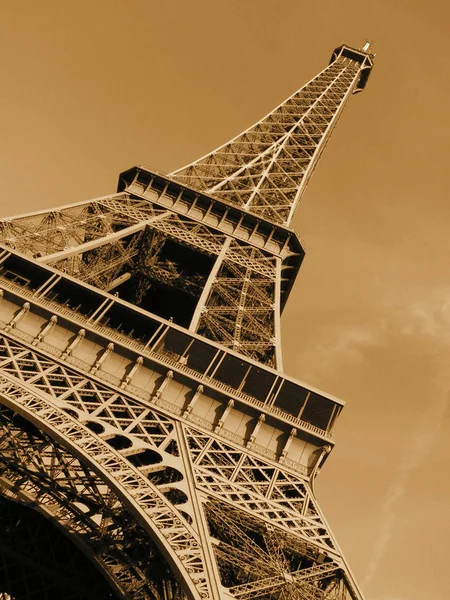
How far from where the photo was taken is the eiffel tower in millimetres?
14570

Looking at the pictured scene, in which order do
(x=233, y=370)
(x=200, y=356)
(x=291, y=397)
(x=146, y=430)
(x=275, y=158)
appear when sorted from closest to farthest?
1. (x=146, y=430)
2. (x=291, y=397)
3. (x=233, y=370)
4. (x=200, y=356)
5. (x=275, y=158)

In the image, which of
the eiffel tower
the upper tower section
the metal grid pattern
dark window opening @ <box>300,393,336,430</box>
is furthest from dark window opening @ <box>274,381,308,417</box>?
the metal grid pattern

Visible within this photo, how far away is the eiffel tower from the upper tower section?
745 cm

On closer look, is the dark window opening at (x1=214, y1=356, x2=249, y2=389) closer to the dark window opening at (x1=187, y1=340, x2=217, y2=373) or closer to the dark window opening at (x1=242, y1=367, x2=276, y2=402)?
the dark window opening at (x1=242, y1=367, x2=276, y2=402)

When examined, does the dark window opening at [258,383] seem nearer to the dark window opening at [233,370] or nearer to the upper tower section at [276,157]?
the dark window opening at [233,370]

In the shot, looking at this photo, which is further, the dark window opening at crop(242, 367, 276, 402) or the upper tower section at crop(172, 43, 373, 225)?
the upper tower section at crop(172, 43, 373, 225)

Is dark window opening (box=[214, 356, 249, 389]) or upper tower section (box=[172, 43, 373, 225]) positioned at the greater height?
upper tower section (box=[172, 43, 373, 225])

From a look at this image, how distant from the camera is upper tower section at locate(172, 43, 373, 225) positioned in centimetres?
3797

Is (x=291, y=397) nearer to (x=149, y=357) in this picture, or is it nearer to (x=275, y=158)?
(x=149, y=357)

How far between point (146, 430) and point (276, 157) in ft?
99.7

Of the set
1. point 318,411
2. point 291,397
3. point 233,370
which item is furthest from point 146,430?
point 318,411

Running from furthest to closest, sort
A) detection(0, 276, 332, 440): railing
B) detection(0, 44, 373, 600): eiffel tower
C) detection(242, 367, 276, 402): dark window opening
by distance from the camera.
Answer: detection(242, 367, 276, 402): dark window opening, detection(0, 276, 332, 440): railing, detection(0, 44, 373, 600): eiffel tower

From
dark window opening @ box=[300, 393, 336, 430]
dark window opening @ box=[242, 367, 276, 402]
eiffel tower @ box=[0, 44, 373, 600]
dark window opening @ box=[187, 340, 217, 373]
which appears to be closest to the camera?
eiffel tower @ box=[0, 44, 373, 600]

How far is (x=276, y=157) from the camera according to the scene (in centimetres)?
4434
